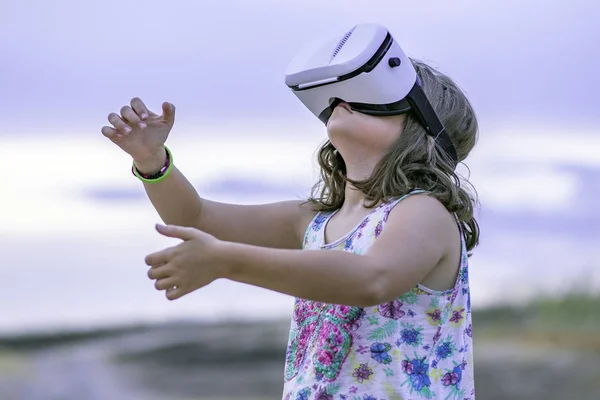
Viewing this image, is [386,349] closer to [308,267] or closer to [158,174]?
[308,267]

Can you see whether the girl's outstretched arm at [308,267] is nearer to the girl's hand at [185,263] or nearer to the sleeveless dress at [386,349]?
the girl's hand at [185,263]

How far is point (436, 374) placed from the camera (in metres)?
2.14

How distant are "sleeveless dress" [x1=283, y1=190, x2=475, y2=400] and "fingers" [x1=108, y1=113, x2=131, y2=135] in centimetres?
60

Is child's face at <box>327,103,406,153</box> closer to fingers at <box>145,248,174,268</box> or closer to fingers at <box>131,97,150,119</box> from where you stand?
fingers at <box>131,97,150,119</box>

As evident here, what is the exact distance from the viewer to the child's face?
2.26 metres

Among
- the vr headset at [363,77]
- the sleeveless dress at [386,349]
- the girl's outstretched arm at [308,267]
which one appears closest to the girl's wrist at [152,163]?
the vr headset at [363,77]

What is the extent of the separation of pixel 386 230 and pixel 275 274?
1.10 feet

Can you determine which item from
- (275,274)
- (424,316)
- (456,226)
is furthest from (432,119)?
(275,274)

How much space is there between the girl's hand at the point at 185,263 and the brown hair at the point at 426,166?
23.1 inches

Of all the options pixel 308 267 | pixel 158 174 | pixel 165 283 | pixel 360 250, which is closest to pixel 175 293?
pixel 165 283

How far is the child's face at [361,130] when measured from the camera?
226cm

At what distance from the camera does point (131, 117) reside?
2328mm

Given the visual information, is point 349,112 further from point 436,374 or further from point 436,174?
point 436,374

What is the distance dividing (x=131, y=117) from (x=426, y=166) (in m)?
0.71
